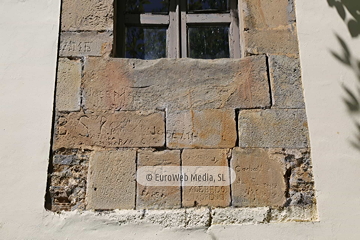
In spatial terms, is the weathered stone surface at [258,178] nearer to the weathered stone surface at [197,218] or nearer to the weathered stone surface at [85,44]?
the weathered stone surface at [197,218]

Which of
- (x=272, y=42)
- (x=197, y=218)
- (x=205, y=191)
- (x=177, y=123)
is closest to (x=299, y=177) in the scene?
(x=205, y=191)

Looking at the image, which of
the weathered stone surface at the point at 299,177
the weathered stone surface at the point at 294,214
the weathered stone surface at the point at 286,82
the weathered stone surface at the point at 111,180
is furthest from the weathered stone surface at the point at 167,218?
the weathered stone surface at the point at 286,82

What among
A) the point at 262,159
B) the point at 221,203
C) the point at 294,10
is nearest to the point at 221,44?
the point at 294,10

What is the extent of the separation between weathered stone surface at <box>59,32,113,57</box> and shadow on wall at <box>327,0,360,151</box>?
1.69 meters

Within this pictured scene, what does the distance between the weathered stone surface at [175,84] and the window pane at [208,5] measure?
1.93 ft

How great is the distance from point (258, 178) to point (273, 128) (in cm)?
38

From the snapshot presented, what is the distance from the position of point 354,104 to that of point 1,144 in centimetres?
248

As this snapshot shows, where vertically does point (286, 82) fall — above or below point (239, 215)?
above

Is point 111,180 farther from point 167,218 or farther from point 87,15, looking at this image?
point 87,15

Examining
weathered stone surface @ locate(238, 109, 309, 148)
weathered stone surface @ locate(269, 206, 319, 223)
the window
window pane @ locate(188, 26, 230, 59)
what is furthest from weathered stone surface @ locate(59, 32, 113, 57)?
weathered stone surface @ locate(269, 206, 319, 223)

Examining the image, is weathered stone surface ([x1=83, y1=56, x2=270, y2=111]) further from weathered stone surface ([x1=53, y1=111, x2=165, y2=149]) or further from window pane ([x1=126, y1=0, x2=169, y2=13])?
window pane ([x1=126, y1=0, x2=169, y2=13])

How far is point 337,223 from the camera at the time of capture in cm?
281

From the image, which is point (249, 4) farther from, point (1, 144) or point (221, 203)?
point (1, 144)

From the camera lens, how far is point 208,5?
358 cm
